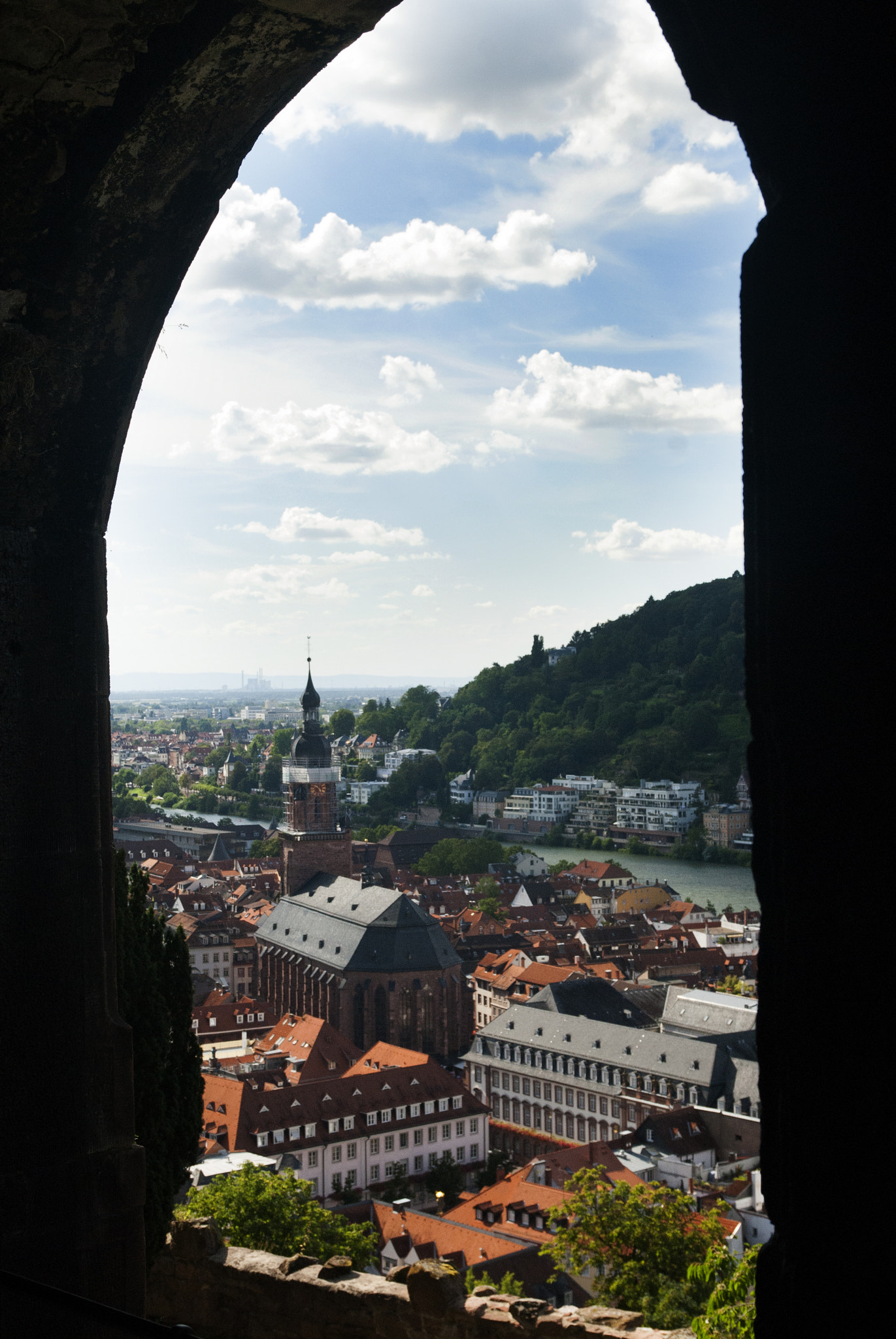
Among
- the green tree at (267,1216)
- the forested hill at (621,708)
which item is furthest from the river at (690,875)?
the green tree at (267,1216)

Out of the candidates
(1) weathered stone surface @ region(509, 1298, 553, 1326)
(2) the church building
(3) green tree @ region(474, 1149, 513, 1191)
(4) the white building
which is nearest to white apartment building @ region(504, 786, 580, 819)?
(4) the white building

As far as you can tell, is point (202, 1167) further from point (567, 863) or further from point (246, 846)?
point (246, 846)

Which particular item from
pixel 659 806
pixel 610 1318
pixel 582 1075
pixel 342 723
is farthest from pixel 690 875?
pixel 342 723

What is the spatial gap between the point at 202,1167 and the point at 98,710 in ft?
50.4

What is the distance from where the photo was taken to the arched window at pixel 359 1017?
3238cm

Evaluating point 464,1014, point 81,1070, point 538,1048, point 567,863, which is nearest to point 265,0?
point 81,1070

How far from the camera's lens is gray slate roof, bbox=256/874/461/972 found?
32.3 m

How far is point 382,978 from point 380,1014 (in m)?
1.01

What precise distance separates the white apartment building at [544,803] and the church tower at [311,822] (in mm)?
34617

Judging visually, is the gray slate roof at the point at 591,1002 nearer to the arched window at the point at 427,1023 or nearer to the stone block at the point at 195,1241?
the arched window at the point at 427,1023

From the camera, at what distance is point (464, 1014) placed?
110 ft

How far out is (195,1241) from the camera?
178 inches

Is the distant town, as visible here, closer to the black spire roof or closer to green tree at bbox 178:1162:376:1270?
the black spire roof

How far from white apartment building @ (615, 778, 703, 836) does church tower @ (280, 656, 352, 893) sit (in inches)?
1083
